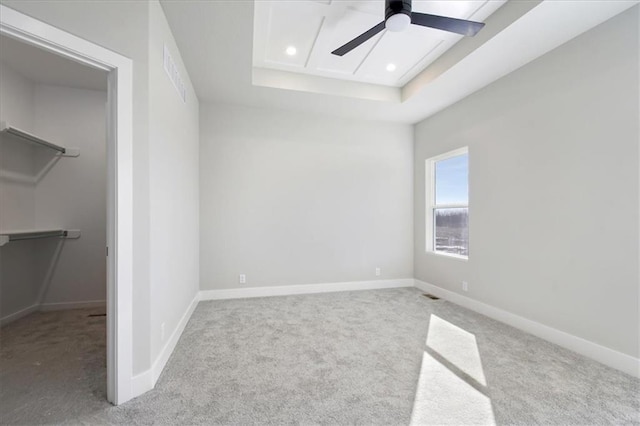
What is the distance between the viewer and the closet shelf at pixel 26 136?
2.69 m

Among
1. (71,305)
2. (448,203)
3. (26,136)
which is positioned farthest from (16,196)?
(448,203)

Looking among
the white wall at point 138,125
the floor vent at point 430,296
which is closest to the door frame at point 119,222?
the white wall at point 138,125

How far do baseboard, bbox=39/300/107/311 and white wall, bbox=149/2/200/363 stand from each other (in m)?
1.37

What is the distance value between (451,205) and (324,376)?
10.2 feet

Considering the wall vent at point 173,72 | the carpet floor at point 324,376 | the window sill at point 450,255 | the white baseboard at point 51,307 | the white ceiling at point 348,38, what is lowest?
the carpet floor at point 324,376

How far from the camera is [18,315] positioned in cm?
321

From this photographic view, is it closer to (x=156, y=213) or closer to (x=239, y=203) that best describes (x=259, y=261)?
(x=239, y=203)

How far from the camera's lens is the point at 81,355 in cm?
240

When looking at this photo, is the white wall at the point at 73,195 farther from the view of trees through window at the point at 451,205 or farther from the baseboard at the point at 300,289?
the view of trees through window at the point at 451,205

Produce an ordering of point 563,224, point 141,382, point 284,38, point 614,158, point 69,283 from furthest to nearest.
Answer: point 69,283 < point 284,38 < point 563,224 < point 614,158 < point 141,382

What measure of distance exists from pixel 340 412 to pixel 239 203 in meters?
3.06

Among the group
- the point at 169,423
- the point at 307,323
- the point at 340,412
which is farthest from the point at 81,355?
the point at 340,412

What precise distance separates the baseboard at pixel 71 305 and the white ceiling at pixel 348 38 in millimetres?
3745

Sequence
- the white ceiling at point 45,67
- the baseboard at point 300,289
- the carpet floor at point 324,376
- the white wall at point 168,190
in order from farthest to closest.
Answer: the baseboard at point 300,289, the white ceiling at point 45,67, the white wall at point 168,190, the carpet floor at point 324,376
